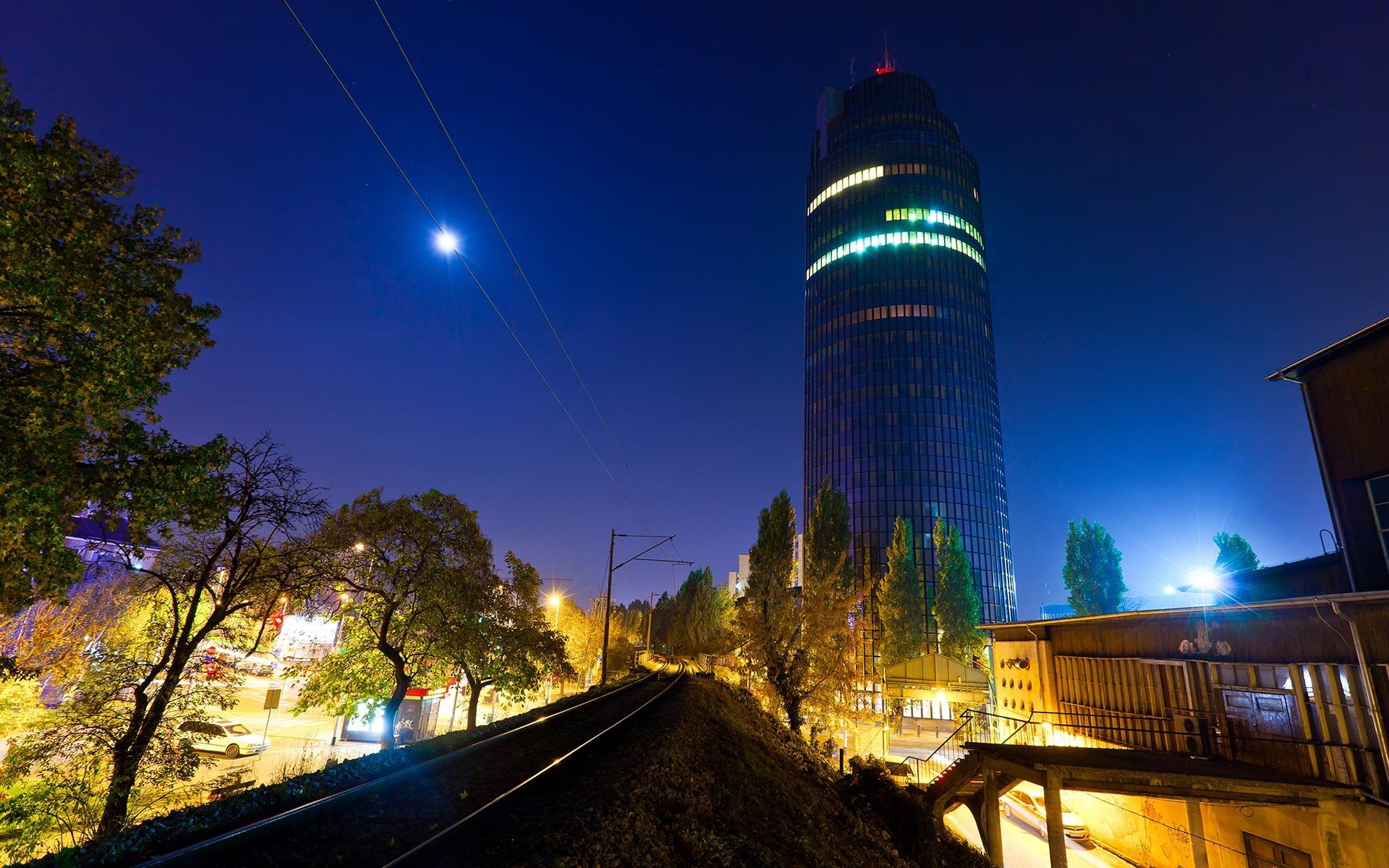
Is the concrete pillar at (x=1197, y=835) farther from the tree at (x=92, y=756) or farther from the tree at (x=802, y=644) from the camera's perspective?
the tree at (x=92, y=756)

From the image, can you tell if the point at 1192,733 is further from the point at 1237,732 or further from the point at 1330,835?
the point at 1330,835

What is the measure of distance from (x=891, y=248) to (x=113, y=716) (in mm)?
120715

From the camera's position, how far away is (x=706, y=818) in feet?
40.6

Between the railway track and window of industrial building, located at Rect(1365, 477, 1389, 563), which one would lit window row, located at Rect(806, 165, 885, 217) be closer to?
window of industrial building, located at Rect(1365, 477, 1389, 563)

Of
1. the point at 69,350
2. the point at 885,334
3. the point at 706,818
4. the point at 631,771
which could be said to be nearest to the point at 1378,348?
the point at 706,818

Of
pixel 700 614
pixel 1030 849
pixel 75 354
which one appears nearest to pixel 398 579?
pixel 75 354

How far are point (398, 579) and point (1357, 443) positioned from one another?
31.5 m

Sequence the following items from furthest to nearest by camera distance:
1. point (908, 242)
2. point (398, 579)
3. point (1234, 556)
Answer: point (908, 242)
point (1234, 556)
point (398, 579)

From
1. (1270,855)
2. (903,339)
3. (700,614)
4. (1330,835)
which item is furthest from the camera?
(903,339)

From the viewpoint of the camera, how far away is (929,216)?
114625 mm

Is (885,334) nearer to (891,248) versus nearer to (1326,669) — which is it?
(891,248)

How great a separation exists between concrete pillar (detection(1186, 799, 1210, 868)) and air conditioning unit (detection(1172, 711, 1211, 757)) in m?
1.77

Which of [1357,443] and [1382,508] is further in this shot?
[1357,443]

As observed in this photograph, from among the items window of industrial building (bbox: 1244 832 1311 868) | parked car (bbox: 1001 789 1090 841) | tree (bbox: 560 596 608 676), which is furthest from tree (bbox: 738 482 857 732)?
tree (bbox: 560 596 608 676)
